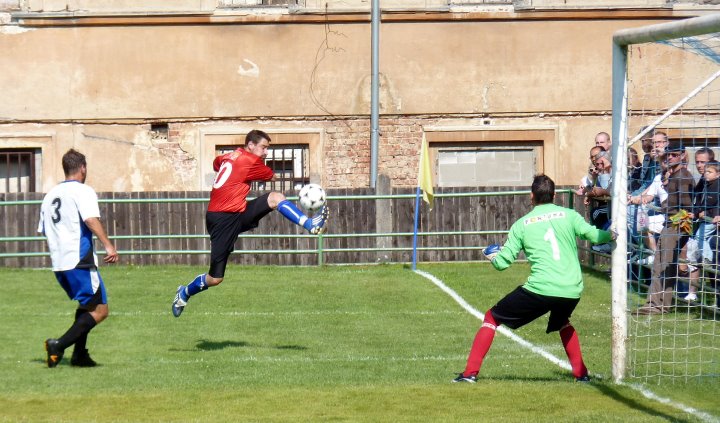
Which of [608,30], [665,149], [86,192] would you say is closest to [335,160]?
[608,30]

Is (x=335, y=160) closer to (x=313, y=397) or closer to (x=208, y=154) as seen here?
(x=208, y=154)

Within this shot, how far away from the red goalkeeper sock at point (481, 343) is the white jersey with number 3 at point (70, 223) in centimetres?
379

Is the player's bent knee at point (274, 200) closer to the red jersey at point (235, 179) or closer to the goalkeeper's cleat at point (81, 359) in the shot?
the red jersey at point (235, 179)

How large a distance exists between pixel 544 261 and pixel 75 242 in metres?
4.45

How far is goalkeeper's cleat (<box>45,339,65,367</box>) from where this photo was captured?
449 inches

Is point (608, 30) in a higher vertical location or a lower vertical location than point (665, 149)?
higher

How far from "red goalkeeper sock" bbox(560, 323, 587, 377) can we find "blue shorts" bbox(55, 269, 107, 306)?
445cm

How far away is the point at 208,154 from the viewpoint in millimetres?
25062

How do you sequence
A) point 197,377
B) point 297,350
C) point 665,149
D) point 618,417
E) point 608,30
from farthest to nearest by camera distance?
point 608,30, point 665,149, point 297,350, point 197,377, point 618,417

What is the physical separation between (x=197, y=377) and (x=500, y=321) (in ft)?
9.49

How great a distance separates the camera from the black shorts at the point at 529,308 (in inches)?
392

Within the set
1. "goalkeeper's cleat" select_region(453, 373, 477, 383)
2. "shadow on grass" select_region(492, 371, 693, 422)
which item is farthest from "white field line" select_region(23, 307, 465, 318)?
"goalkeeper's cleat" select_region(453, 373, 477, 383)

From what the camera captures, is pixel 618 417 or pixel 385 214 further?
pixel 385 214

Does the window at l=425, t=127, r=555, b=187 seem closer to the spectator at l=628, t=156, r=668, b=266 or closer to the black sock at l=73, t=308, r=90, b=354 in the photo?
the spectator at l=628, t=156, r=668, b=266
